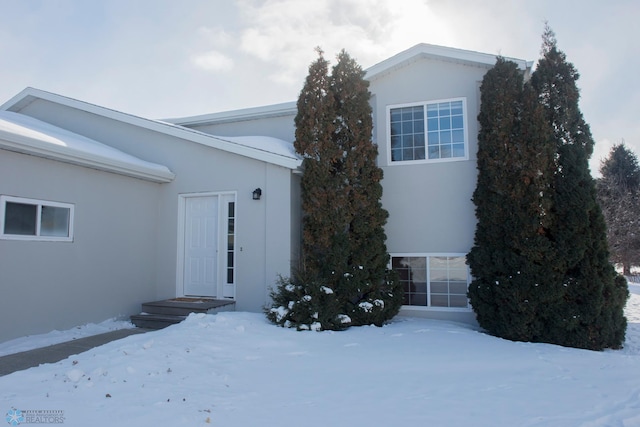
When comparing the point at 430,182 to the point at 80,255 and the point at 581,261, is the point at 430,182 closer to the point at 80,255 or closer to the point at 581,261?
the point at 581,261

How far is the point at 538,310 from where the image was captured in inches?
275

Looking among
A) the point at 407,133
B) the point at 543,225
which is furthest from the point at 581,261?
the point at 407,133

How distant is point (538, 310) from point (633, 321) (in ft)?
13.7

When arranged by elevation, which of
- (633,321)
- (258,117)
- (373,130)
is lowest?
(633,321)

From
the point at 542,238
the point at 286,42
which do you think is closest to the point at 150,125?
the point at 286,42

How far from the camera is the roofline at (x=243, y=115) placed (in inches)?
415

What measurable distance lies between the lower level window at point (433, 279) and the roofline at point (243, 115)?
180 inches

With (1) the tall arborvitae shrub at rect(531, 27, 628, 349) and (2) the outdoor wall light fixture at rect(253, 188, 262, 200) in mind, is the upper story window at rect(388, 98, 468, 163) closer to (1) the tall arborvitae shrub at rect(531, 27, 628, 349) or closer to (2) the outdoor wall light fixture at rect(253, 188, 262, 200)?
(1) the tall arborvitae shrub at rect(531, 27, 628, 349)

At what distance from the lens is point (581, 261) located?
6945 mm

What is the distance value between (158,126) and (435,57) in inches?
241

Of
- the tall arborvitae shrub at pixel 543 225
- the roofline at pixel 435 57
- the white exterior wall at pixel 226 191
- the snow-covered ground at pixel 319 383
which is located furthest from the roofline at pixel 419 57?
the snow-covered ground at pixel 319 383

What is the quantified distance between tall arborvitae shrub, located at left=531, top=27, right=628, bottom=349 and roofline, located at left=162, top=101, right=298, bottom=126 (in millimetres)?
5937

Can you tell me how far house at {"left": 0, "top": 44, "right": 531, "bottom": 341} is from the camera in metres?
7.71

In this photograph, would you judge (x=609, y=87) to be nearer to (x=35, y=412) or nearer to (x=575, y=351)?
(x=575, y=351)
